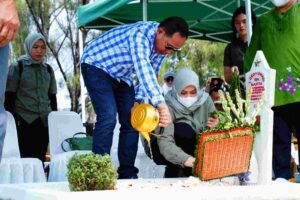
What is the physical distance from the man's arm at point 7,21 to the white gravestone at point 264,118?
1.83 metres

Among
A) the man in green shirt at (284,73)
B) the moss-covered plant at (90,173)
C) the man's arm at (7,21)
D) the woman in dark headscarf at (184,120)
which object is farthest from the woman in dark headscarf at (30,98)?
the man's arm at (7,21)

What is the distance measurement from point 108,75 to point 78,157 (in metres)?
1.32

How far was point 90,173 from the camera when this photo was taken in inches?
120

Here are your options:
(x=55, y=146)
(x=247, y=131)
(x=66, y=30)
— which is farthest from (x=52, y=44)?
(x=247, y=131)

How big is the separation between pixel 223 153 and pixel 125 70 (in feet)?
3.68

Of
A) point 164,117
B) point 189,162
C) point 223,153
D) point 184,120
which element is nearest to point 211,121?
point 184,120

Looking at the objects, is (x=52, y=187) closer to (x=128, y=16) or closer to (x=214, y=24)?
(x=128, y=16)

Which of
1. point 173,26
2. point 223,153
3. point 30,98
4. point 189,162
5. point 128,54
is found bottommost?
point 189,162

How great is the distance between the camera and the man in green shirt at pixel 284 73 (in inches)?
174

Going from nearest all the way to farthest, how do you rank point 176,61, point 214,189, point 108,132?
point 214,189 → point 108,132 → point 176,61

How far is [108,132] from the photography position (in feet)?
14.2

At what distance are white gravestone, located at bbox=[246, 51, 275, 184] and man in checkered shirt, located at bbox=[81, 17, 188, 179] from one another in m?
0.54

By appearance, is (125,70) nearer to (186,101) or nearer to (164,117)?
(186,101)

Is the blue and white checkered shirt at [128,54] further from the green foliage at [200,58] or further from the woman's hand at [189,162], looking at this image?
the green foliage at [200,58]
